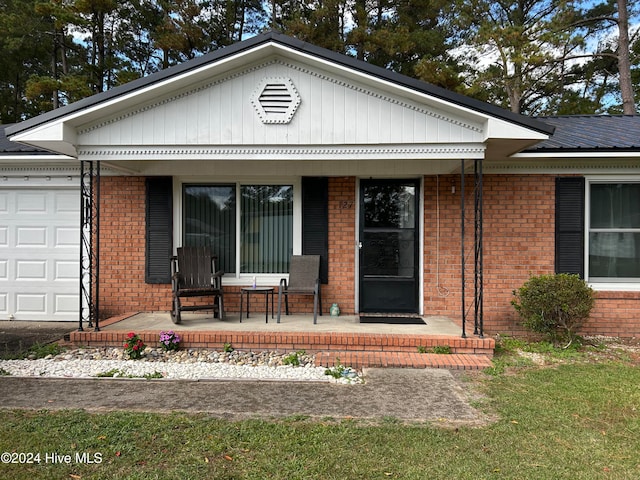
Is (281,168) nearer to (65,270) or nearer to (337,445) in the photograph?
(65,270)

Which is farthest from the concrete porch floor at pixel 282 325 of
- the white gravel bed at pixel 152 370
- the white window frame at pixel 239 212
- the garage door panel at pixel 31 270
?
the garage door panel at pixel 31 270

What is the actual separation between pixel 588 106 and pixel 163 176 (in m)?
15.8

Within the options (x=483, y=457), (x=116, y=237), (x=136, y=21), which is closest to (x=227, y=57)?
(x=116, y=237)

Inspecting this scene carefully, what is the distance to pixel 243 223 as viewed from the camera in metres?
7.24

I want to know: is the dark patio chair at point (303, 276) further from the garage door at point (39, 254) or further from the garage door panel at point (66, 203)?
the garage door panel at point (66, 203)

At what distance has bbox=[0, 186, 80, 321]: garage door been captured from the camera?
7262 mm

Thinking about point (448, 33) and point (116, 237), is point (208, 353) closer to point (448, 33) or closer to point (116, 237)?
point (116, 237)

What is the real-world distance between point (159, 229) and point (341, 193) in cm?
297

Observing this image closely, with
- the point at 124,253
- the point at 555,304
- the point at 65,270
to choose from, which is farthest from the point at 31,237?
the point at 555,304

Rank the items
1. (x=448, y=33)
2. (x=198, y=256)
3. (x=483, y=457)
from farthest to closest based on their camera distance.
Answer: (x=448, y=33), (x=198, y=256), (x=483, y=457)

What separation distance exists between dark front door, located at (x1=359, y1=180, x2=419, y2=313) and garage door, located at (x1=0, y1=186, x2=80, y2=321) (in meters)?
4.75

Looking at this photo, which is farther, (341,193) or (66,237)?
(66,237)

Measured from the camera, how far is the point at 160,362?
5262mm

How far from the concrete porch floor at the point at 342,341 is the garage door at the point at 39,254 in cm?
181
